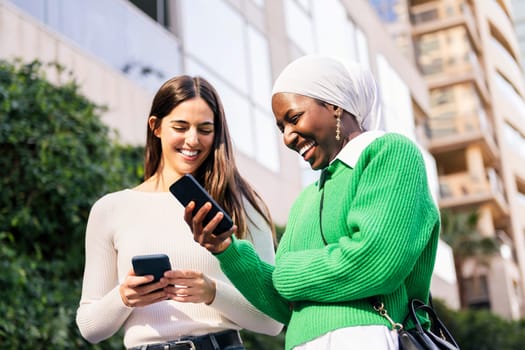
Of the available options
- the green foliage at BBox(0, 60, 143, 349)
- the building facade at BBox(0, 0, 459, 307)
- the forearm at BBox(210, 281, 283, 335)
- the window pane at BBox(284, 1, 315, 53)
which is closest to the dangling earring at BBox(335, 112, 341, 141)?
the forearm at BBox(210, 281, 283, 335)

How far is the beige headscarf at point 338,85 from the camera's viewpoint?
2.35m

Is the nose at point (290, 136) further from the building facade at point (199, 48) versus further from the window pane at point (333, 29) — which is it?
the window pane at point (333, 29)

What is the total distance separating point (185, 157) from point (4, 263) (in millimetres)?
2946

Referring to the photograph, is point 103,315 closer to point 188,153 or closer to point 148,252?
point 148,252

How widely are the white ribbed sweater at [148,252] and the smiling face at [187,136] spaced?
0.15 m

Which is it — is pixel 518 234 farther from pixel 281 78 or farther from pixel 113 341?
pixel 281 78

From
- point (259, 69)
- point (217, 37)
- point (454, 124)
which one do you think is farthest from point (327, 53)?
point (454, 124)

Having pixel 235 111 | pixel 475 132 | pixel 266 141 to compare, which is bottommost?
pixel 266 141

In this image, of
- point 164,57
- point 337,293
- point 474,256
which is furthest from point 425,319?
point 474,256

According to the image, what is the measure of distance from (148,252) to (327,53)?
1200cm

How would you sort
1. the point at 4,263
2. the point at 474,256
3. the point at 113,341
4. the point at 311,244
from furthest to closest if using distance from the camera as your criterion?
the point at 474,256 → the point at 113,341 → the point at 4,263 → the point at 311,244

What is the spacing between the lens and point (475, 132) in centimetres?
3850

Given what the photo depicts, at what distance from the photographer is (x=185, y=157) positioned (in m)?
3.10

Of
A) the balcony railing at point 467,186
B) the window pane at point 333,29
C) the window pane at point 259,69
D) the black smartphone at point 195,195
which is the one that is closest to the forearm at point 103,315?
the black smartphone at point 195,195
